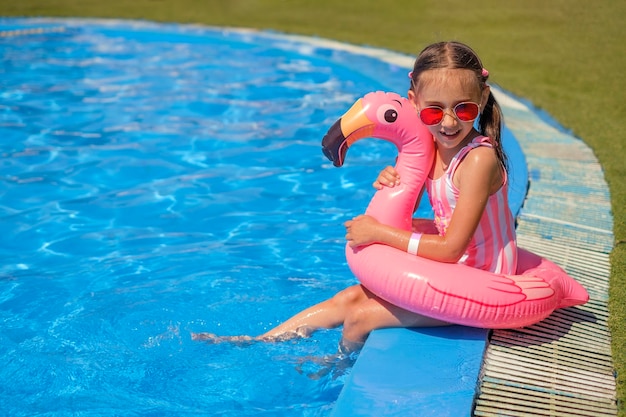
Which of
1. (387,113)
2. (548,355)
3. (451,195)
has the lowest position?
(548,355)

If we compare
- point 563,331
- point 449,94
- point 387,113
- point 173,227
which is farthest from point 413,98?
point 173,227

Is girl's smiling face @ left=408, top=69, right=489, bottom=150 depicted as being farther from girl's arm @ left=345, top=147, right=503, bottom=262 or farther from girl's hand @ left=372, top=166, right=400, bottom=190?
girl's hand @ left=372, top=166, right=400, bottom=190

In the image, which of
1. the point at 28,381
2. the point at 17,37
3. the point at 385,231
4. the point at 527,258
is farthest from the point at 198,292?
the point at 17,37

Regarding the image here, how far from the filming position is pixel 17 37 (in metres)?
12.3

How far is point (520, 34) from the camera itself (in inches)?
428

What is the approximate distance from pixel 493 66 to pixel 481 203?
6519mm

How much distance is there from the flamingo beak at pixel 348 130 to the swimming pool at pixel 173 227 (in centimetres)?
86

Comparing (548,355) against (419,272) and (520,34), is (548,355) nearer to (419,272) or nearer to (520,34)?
(419,272)

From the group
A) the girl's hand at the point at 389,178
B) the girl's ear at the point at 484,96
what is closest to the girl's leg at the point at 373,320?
the girl's hand at the point at 389,178

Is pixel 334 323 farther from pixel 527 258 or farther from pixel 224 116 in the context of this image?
pixel 224 116

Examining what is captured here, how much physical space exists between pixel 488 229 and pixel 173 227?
8.92 ft

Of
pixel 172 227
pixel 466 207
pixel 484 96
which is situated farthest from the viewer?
pixel 172 227

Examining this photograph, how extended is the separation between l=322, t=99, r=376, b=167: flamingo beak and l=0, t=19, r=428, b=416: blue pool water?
0.86 metres

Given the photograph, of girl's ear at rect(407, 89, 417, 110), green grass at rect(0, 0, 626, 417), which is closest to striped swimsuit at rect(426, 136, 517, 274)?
girl's ear at rect(407, 89, 417, 110)
